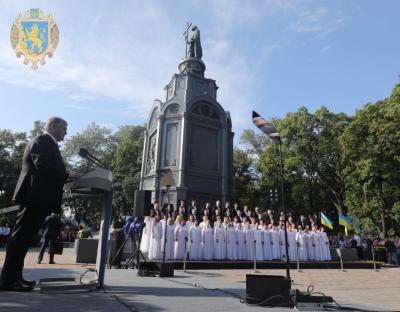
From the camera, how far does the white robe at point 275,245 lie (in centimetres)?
1510

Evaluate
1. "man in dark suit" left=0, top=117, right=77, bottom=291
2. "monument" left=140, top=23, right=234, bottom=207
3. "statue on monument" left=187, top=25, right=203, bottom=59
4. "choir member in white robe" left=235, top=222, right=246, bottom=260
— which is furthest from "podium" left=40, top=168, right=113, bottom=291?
"statue on monument" left=187, top=25, right=203, bottom=59

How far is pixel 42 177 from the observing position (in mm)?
4363

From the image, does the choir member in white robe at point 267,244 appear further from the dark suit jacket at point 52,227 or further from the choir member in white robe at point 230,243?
the dark suit jacket at point 52,227

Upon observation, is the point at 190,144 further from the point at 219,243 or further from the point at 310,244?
the point at 310,244

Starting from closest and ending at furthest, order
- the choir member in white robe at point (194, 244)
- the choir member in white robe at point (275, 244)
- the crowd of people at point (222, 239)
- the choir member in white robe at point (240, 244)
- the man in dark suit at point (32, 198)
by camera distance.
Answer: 1. the man in dark suit at point (32, 198)
2. the crowd of people at point (222, 239)
3. the choir member in white robe at point (194, 244)
4. the choir member in white robe at point (240, 244)
5. the choir member in white robe at point (275, 244)

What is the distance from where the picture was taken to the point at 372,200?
31.9 metres

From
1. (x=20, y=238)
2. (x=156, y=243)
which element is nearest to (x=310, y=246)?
(x=156, y=243)

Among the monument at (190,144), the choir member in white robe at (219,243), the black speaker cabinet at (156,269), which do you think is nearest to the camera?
the black speaker cabinet at (156,269)

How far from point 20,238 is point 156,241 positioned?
29.6ft

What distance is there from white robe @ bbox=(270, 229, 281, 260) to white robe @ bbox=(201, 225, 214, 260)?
2.93 m

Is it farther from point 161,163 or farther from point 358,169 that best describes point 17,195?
point 358,169

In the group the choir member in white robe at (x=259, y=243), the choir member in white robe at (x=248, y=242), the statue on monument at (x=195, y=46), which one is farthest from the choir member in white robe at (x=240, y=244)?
the statue on monument at (x=195, y=46)

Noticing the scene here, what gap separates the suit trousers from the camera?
167 inches

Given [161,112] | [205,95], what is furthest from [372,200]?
[161,112]
